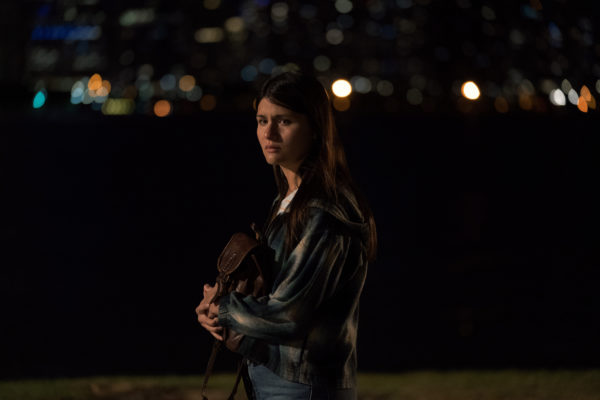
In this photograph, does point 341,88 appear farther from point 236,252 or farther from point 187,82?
point 236,252

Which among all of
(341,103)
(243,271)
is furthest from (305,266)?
(341,103)

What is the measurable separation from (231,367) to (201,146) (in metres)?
1.65

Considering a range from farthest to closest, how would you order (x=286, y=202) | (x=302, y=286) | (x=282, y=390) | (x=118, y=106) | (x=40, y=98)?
(x=40, y=98)
(x=118, y=106)
(x=286, y=202)
(x=282, y=390)
(x=302, y=286)

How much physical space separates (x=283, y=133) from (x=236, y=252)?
0.94 ft

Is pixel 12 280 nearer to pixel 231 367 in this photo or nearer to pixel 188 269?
pixel 188 269

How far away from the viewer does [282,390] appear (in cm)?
201

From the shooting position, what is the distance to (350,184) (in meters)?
2.08

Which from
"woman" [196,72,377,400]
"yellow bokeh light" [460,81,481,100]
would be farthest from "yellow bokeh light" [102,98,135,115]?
"yellow bokeh light" [460,81,481,100]

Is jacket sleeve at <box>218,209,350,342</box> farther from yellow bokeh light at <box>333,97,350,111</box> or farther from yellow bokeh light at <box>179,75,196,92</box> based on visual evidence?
yellow bokeh light at <box>179,75,196,92</box>

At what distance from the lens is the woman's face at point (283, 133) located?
2064 mm

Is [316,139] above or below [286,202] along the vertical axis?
above

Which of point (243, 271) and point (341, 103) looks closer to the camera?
point (243, 271)

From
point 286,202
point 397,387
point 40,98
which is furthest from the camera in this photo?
point 397,387

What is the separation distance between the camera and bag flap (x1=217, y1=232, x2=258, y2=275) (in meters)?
2.01
